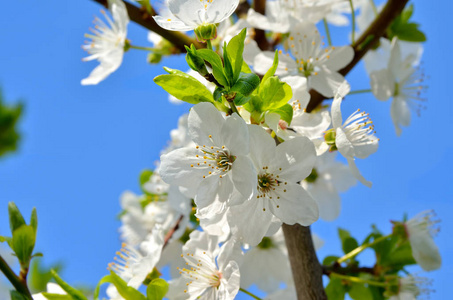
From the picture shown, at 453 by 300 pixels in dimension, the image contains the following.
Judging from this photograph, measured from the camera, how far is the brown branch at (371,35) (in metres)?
1.42

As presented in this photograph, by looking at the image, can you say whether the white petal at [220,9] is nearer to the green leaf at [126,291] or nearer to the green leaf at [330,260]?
the green leaf at [126,291]

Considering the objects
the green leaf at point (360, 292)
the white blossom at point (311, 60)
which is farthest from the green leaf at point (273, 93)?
the green leaf at point (360, 292)

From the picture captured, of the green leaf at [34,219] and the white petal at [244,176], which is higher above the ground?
the white petal at [244,176]

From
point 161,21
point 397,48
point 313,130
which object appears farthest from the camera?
point 397,48

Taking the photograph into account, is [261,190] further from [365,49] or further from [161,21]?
[365,49]

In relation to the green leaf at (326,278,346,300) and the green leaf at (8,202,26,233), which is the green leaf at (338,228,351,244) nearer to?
the green leaf at (326,278,346,300)

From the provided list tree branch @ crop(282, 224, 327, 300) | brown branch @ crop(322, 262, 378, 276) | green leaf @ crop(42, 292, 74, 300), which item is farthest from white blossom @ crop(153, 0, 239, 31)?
brown branch @ crop(322, 262, 378, 276)

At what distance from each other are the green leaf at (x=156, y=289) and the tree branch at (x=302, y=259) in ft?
1.07

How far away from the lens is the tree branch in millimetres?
1143

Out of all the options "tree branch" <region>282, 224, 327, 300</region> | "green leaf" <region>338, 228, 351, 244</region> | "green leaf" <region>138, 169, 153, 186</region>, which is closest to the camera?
"tree branch" <region>282, 224, 327, 300</region>

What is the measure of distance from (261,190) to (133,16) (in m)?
0.80

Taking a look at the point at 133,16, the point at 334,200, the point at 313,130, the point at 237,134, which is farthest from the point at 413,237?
the point at 133,16

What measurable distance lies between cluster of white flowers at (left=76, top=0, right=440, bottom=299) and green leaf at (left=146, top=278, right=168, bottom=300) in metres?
0.07

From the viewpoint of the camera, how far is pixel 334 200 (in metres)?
1.79
